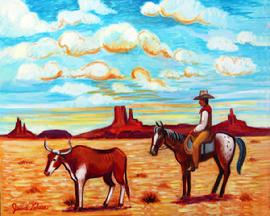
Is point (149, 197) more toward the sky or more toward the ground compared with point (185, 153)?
more toward the ground

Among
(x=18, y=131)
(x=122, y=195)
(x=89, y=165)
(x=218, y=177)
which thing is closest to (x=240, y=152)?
(x=218, y=177)

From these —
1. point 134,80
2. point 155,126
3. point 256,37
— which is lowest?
point 155,126

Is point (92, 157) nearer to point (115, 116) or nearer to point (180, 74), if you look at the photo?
point (115, 116)

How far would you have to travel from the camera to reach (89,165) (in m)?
2.83

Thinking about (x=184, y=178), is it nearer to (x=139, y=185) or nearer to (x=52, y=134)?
(x=139, y=185)

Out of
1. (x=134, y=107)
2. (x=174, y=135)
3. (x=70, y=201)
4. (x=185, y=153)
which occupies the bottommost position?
(x=70, y=201)

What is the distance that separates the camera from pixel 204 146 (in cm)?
288

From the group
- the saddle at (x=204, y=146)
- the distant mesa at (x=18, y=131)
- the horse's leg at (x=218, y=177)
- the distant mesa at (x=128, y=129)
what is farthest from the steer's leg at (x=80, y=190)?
the horse's leg at (x=218, y=177)

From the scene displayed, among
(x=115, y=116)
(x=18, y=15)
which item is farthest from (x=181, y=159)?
(x=18, y=15)

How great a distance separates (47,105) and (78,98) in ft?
0.58

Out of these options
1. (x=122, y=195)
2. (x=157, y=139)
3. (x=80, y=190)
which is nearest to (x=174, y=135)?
(x=157, y=139)

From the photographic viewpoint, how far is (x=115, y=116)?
2.86 meters

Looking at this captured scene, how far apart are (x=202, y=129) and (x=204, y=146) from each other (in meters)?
0.10

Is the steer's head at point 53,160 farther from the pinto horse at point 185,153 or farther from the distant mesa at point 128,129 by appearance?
the pinto horse at point 185,153
